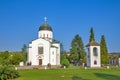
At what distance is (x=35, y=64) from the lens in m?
57.4

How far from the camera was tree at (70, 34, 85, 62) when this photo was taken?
229 feet

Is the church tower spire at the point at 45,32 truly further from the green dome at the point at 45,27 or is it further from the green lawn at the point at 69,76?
the green lawn at the point at 69,76

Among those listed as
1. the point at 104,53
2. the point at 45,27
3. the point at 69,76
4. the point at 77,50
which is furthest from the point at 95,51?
the point at 69,76

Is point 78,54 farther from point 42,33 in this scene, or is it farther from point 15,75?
point 15,75

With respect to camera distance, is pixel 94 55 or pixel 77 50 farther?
pixel 77 50

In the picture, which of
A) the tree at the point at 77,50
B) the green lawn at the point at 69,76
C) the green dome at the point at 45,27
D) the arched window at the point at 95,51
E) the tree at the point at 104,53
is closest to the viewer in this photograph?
the green lawn at the point at 69,76

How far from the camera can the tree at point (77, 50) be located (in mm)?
69812

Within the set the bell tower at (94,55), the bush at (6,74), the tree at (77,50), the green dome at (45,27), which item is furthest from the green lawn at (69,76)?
→ the tree at (77,50)

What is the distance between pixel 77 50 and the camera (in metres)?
70.5

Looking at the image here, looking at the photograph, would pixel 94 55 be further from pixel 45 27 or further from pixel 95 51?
pixel 45 27

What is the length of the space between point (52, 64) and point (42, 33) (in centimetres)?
999

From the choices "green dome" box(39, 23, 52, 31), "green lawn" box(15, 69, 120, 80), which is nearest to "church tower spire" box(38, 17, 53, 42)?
"green dome" box(39, 23, 52, 31)

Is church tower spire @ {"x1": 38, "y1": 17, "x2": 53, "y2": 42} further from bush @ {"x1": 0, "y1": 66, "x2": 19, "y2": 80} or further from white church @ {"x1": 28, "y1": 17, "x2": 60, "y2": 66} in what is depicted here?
bush @ {"x1": 0, "y1": 66, "x2": 19, "y2": 80}

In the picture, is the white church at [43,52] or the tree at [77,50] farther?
the tree at [77,50]
